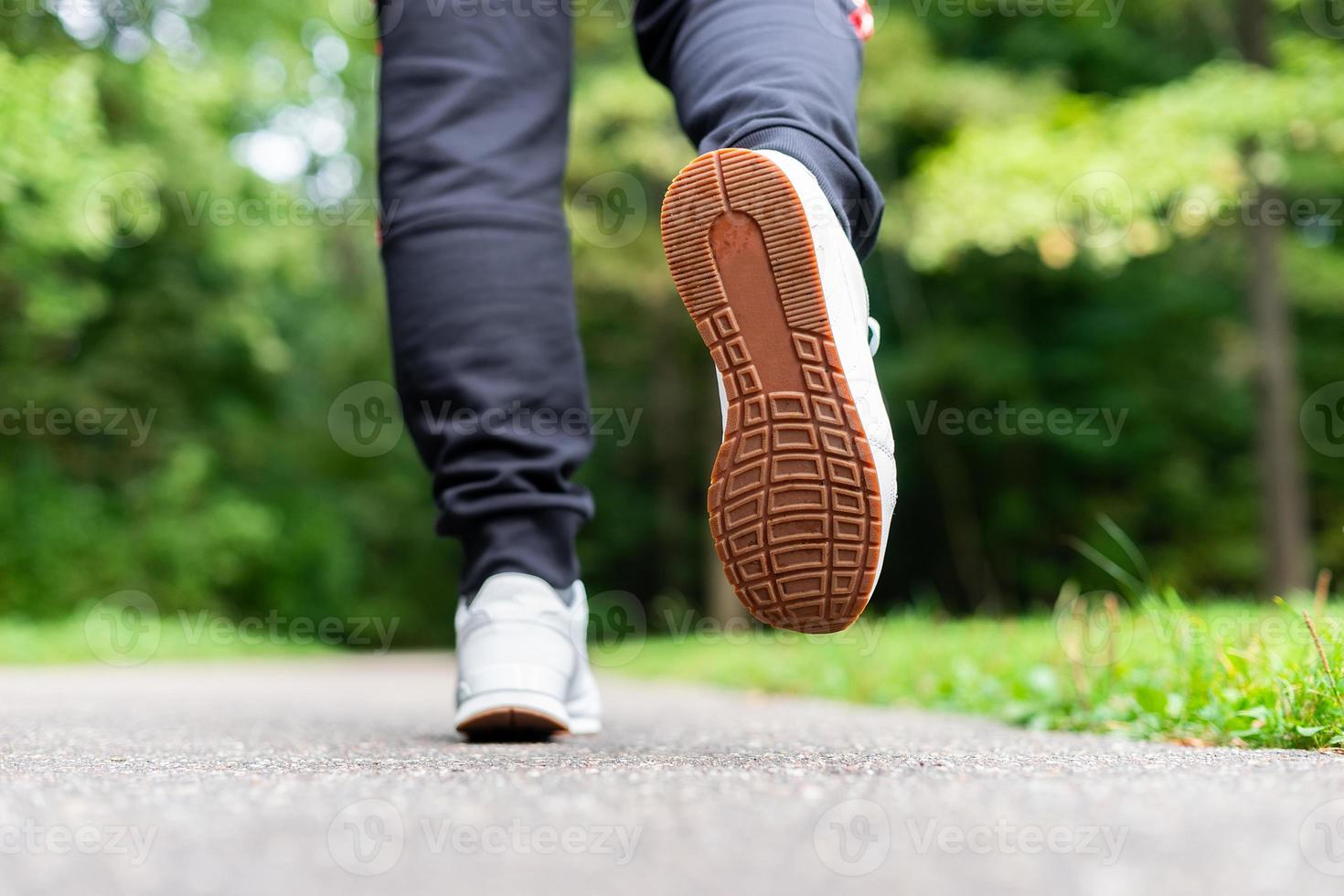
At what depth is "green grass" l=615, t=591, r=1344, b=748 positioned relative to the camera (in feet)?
4.58

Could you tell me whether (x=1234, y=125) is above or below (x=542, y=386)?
above

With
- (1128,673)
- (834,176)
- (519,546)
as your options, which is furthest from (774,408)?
(1128,673)

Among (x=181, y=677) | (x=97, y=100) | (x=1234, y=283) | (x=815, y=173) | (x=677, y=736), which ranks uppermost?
(x=97, y=100)

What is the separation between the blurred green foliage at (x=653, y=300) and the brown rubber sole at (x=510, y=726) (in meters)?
5.41

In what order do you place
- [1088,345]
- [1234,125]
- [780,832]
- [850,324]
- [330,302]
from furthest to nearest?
[330,302], [1088,345], [1234,125], [850,324], [780,832]

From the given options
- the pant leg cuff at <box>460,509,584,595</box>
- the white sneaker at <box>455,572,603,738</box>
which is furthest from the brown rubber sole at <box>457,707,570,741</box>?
the pant leg cuff at <box>460,509,584,595</box>

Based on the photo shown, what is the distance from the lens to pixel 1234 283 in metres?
10.6

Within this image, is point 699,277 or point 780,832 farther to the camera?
point 699,277

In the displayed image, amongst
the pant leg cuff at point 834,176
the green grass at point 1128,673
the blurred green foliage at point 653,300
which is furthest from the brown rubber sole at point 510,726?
the blurred green foliage at point 653,300

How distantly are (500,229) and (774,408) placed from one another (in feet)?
1.92

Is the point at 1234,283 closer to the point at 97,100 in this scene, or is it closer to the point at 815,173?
the point at 97,100

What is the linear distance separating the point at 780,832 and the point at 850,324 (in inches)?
23.1

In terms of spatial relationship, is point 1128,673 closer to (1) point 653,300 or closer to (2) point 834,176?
(2) point 834,176

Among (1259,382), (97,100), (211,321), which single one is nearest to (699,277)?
(1259,382)
